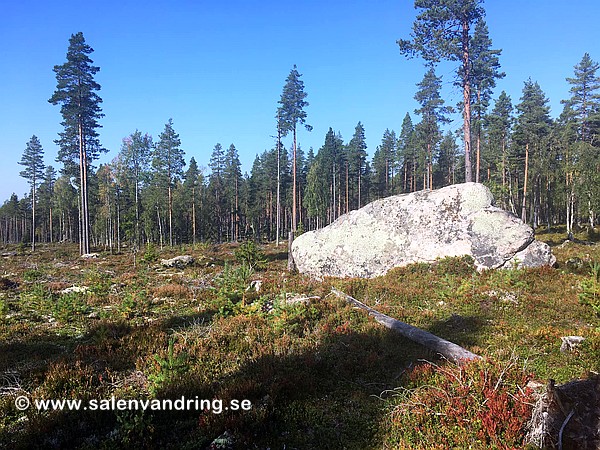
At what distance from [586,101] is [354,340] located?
49.1 meters

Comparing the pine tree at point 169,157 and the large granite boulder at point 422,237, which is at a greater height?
the pine tree at point 169,157

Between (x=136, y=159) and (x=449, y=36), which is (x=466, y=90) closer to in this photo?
(x=449, y=36)

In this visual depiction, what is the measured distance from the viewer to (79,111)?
2964cm

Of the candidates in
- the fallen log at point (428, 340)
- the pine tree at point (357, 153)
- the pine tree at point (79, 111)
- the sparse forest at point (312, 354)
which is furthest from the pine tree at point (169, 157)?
the fallen log at point (428, 340)

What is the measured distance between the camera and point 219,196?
201 feet

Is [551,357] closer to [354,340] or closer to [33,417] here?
[354,340]

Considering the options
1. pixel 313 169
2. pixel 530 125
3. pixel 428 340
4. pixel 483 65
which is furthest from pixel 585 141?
pixel 428 340

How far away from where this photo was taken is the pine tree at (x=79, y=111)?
94.6 feet

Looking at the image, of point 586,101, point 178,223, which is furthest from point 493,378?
point 178,223

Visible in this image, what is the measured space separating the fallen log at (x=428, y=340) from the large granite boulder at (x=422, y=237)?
21.3 feet

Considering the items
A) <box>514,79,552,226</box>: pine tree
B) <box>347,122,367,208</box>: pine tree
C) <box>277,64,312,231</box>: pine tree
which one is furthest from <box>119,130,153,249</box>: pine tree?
<box>514,79,552,226</box>: pine tree

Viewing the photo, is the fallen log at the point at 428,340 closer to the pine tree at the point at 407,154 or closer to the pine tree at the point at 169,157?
the pine tree at the point at 169,157

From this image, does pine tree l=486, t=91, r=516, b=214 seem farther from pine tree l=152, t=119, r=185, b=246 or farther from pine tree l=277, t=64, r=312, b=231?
pine tree l=152, t=119, r=185, b=246

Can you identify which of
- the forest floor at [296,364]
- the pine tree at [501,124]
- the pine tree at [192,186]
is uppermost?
the pine tree at [501,124]
